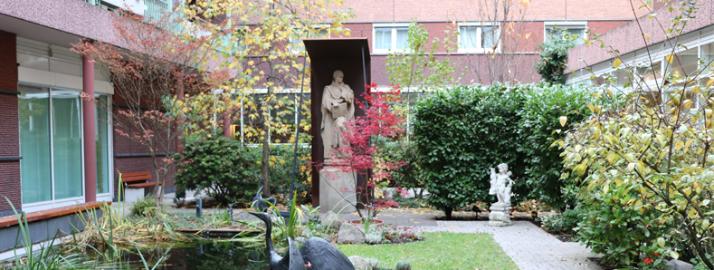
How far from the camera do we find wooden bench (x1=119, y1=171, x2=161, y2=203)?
15.8 meters

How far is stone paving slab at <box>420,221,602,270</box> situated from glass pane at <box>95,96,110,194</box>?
32.0ft

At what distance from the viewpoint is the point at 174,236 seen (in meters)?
9.41

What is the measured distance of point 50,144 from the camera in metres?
13.8

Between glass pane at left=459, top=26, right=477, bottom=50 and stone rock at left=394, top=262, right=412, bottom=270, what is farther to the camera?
glass pane at left=459, top=26, right=477, bottom=50

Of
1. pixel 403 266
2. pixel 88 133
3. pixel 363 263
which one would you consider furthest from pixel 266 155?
pixel 403 266

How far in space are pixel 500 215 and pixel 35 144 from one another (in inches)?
410

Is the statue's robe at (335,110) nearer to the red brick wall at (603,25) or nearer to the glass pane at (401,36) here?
the glass pane at (401,36)

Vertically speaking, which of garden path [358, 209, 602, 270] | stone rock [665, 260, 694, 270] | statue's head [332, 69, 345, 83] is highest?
statue's head [332, 69, 345, 83]

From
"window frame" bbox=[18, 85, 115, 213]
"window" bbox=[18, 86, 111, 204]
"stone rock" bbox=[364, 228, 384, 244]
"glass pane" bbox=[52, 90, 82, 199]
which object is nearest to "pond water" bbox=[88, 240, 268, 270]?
"stone rock" bbox=[364, 228, 384, 244]

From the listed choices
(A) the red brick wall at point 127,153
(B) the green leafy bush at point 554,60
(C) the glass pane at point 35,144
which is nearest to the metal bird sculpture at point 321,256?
(C) the glass pane at point 35,144

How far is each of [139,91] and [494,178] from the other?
7.43 m

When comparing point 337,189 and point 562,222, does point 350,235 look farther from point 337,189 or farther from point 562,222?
point 562,222

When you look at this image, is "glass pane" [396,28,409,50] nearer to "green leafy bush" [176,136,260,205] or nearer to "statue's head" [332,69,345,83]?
"green leafy bush" [176,136,260,205]

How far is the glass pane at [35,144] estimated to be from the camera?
1306 cm
